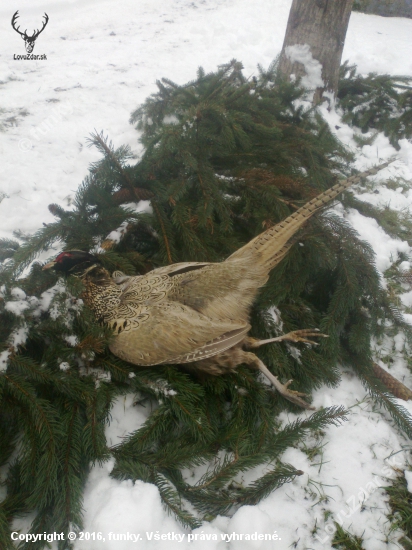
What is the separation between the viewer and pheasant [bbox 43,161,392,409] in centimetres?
226

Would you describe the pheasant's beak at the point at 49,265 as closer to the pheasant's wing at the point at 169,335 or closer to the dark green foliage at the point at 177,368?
the dark green foliage at the point at 177,368

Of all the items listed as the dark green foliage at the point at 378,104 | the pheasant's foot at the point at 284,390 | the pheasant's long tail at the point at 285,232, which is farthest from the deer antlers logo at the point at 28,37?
the pheasant's foot at the point at 284,390

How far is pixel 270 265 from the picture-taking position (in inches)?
102

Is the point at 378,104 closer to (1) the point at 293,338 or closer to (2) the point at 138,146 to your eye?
(2) the point at 138,146

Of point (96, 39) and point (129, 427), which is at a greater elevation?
point (96, 39)

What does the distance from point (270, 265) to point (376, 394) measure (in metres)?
1.13

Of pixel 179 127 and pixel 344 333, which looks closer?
pixel 344 333

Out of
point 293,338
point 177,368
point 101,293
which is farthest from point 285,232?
point 101,293

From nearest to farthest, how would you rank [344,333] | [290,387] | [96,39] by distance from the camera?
1. [290,387]
2. [344,333]
3. [96,39]

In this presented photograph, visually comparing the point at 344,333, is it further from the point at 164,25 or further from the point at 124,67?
the point at 164,25

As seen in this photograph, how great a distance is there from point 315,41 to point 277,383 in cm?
520

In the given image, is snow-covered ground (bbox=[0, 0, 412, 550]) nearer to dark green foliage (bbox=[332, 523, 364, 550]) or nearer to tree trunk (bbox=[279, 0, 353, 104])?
dark green foliage (bbox=[332, 523, 364, 550])

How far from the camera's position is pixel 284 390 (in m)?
2.39

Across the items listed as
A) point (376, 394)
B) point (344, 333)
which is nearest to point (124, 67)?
point (344, 333)
